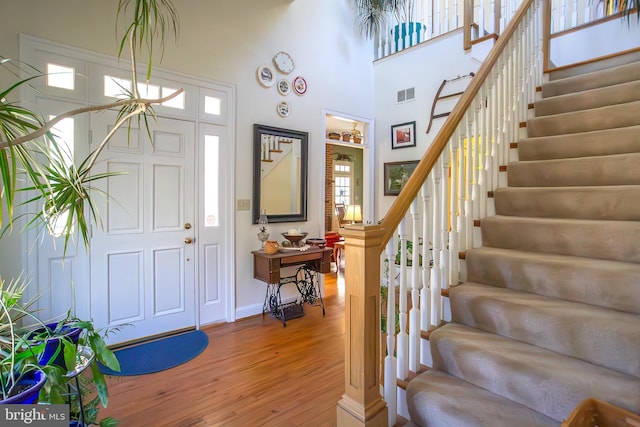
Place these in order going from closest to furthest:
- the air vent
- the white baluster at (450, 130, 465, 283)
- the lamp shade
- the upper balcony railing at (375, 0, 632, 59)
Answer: the white baluster at (450, 130, 465, 283) → the upper balcony railing at (375, 0, 632, 59) → the air vent → the lamp shade

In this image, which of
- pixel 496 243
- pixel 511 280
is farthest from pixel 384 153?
pixel 511 280

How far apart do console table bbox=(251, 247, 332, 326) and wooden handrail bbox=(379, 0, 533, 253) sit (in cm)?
204

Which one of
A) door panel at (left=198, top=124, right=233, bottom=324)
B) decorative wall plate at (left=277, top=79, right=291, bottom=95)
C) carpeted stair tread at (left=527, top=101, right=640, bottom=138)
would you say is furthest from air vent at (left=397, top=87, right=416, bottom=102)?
door panel at (left=198, top=124, right=233, bottom=324)

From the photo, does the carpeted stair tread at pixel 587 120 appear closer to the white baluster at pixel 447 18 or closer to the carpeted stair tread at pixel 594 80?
the carpeted stair tread at pixel 594 80

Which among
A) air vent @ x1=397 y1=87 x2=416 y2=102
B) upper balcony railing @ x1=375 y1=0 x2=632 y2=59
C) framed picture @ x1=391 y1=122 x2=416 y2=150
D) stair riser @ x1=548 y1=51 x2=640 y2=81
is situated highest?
upper balcony railing @ x1=375 y1=0 x2=632 y2=59

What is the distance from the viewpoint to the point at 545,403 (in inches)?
48.6

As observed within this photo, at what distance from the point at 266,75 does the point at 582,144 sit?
2.94 m

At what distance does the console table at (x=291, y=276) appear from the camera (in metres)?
3.33

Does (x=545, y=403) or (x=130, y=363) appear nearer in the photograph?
(x=545, y=403)

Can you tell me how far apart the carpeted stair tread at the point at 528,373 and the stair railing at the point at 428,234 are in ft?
0.51

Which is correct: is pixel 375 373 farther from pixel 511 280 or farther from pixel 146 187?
pixel 146 187

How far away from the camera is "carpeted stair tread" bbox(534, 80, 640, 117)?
Answer: 240 centimetres

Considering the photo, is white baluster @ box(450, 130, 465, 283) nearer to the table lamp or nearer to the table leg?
the table leg

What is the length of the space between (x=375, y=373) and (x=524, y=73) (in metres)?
2.67
